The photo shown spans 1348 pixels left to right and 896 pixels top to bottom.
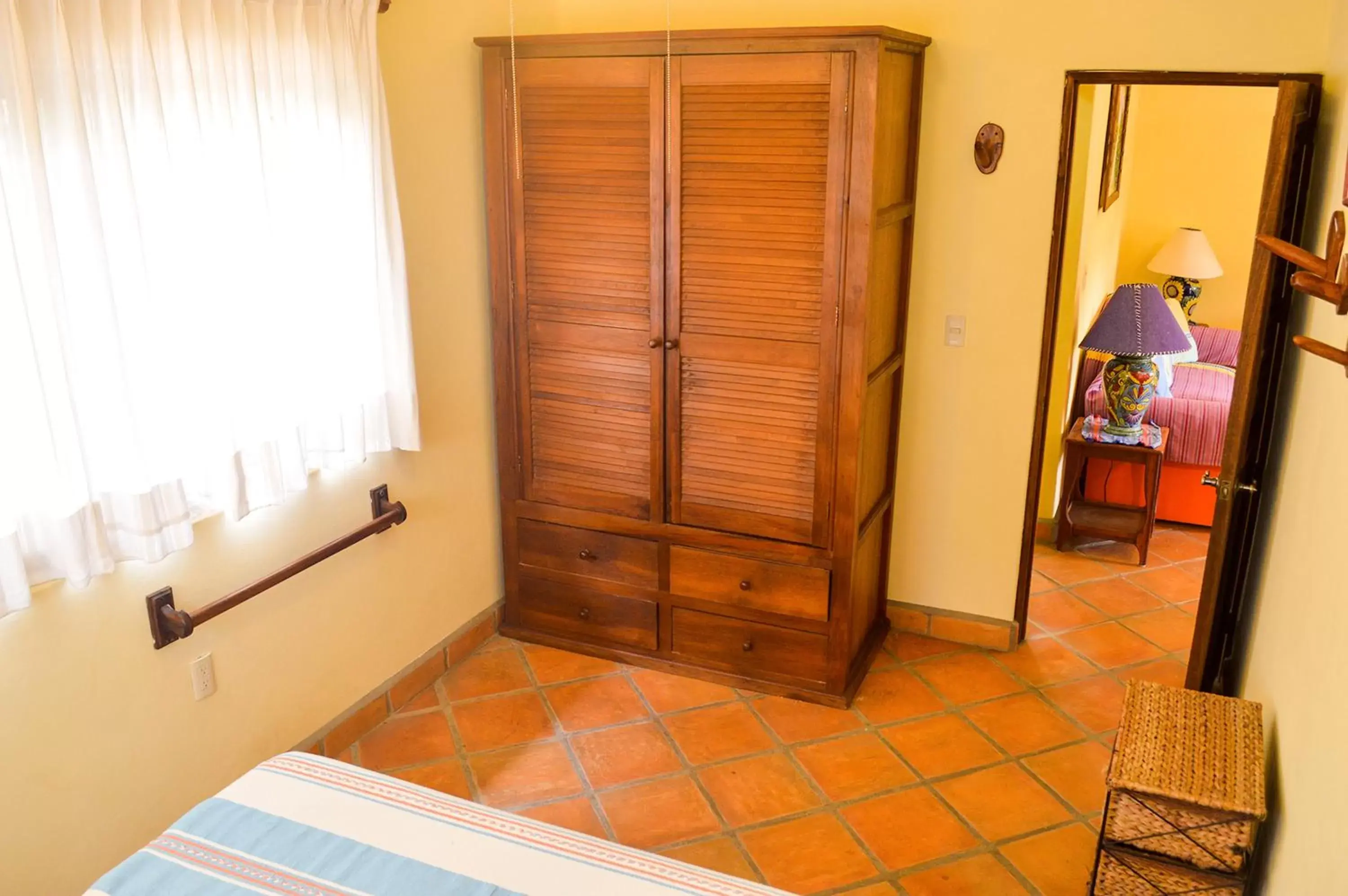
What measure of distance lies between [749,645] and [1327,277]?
7.01 feet

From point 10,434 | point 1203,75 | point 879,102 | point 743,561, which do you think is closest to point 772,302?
point 879,102

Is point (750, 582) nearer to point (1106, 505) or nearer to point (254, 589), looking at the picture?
point (254, 589)

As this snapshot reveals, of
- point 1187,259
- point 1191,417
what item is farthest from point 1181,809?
point 1187,259

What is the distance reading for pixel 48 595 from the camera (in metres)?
2.19

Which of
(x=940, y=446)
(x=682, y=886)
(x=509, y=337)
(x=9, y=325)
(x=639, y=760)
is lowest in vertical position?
(x=639, y=760)

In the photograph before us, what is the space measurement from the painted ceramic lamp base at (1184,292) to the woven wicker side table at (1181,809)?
4.57 meters

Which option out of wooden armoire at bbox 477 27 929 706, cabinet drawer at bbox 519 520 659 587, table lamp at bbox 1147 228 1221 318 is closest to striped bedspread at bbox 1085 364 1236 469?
table lamp at bbox 1147 228 1221 318

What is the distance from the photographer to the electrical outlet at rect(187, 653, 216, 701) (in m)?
2.58

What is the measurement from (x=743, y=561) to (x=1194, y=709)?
4.68ft

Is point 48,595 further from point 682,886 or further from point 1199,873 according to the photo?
point 1199,873

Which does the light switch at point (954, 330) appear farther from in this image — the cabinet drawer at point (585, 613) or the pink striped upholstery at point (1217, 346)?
the pink striped upholstery at point (1217, 346)

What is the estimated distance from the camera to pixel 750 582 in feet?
11.2

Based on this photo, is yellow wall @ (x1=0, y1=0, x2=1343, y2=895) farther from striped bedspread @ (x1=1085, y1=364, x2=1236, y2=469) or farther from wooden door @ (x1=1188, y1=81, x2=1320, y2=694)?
striped bedspread @ (x1=1085, y1=364, x2=1236, y2=469)

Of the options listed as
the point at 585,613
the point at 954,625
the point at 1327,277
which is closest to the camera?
the point at 1327,277
